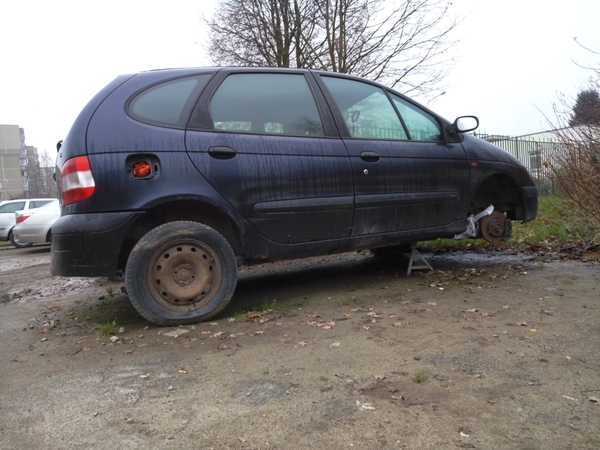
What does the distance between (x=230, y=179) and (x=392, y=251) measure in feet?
8.99

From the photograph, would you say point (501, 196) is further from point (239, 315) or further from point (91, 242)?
point (91, 242)

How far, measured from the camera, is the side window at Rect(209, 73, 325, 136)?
11.9 ft

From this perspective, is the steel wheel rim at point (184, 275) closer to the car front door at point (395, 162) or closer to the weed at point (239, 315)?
the weed at point (239, 315)

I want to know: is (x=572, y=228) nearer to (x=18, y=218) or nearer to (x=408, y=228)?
(x=408, y=228)

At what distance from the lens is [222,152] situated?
11.4ft

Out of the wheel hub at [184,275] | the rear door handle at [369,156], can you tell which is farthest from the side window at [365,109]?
the wheel hub at [184,275]

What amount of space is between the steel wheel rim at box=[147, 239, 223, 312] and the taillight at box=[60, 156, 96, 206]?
612mm

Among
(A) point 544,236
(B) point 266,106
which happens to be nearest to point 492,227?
(A) point 544,236

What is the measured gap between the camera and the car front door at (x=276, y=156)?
3484 millimetres

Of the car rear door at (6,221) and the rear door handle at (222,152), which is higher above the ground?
the rear door handle at (222,152)

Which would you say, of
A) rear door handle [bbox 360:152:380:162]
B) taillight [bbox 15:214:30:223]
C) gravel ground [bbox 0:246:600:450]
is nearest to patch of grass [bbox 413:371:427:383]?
gravel ground [bbox 0:246:600:450]

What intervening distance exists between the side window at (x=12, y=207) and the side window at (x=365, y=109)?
15647mm

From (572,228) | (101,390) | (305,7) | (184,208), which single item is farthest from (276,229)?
(305,7)

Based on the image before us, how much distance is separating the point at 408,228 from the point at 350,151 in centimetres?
90
